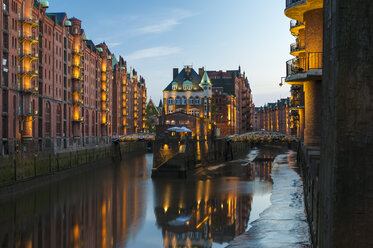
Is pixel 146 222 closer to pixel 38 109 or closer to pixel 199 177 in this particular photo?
pixel 199 177

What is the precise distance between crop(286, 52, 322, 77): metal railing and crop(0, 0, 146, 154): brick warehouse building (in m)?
31.4

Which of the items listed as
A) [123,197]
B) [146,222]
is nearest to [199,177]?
[123,197]

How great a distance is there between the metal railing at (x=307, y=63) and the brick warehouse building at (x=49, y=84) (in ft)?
103

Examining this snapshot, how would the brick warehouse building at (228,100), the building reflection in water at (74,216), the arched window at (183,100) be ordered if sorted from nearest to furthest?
1. the building reflection in water at (74,216)
2. the arched window at (183,100)
3. the brick warehouse building at (228,100)

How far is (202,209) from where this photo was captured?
1371 inches

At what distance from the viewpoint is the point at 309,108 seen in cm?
2783

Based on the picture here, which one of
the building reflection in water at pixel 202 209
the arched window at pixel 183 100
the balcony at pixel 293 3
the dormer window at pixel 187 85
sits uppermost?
the dormer window at pixel 187 85

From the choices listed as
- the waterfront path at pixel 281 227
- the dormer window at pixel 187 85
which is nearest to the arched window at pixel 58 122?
the waterfront path at pixel 281 227

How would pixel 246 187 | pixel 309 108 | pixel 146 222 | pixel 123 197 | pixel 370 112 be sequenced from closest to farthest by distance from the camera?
pixel 370 112 < pixel 309 108 < pixel 146 222 < pixel 123 197 < pixel 246 187

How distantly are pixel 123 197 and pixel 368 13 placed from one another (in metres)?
36.9

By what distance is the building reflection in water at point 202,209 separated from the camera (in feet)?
86.9

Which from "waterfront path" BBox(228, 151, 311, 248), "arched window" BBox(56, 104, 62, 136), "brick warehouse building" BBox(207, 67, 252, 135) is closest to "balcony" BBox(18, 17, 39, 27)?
"arched window" BBox(56, 104, 62, 136)

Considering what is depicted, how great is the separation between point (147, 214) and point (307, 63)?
16584 millimetres

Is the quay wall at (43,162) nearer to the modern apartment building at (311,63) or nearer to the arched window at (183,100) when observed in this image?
the modern apartment building at (311,63)
